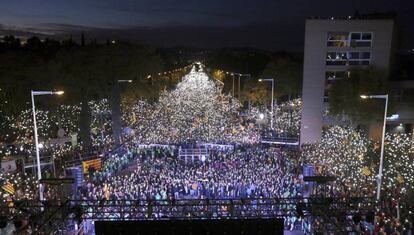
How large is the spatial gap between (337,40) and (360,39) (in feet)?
6.97

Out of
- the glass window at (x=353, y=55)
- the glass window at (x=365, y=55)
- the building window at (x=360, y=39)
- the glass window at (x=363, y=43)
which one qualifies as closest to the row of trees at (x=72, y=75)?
the glass window at (x=353, y=55)

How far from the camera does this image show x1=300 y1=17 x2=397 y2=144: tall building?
35938mm

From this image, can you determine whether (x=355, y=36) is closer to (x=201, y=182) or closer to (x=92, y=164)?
(x=201, y=182)

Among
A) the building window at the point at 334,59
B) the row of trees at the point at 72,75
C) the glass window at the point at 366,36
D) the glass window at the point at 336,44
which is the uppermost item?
the glass window at the point at 366,36

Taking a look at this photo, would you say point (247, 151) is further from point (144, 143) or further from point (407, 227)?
point (407, 227)

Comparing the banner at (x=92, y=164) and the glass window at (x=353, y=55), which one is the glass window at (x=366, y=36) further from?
the banner at (x=92, y=164)

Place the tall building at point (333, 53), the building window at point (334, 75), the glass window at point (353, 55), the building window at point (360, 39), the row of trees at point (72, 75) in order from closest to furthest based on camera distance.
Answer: the row of trees at point (72, 75) → the tall building at point (333, 53) → the building window at point (360, 39) → the building window at point (334, 75) → the glass window at point (353, 55)

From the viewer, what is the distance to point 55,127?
33594 millimetres

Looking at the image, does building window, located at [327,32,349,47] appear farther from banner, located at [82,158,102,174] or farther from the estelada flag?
the estelada flag

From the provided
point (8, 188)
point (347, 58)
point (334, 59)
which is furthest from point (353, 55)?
point (8, 188)

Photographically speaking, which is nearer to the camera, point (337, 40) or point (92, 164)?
point (92, 164)

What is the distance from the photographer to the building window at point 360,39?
36.4 metres

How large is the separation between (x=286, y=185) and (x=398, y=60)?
3387cm

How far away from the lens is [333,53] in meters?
36.8
